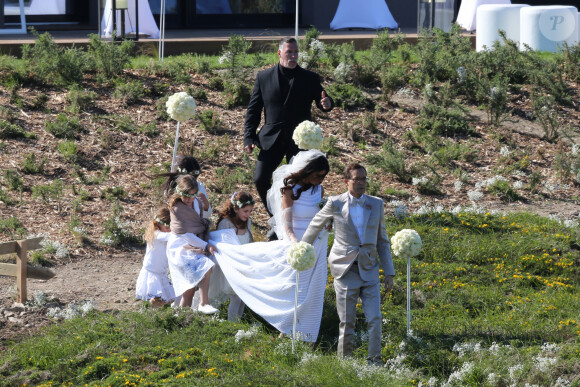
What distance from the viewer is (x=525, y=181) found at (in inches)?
468

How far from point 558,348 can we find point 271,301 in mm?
2191

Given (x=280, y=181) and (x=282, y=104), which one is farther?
(x=282, y=104)

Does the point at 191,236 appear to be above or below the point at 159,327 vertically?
above

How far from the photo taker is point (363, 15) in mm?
19250

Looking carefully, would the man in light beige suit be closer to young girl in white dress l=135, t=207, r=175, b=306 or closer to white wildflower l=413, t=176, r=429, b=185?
young girl in white dress l=135, t=207, r=175, b=306

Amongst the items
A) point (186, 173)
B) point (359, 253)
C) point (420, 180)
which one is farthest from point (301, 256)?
point (420, 180)

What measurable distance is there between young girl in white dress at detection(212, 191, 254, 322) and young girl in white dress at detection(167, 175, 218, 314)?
218 mm

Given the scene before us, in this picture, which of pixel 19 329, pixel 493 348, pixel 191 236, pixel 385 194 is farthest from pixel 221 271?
pixel 385 194

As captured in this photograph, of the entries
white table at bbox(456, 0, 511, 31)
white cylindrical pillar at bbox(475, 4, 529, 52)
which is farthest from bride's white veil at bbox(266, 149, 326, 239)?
white table at bbox(456, 0, 511, 31)

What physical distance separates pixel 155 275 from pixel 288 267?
4.39 feet

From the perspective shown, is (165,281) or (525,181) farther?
(525,181)

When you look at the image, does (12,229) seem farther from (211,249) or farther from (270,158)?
(211,249)

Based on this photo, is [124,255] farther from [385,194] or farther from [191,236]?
[385,194]

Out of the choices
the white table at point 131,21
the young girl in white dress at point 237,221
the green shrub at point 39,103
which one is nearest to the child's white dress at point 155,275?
the young girl in white dress at point 237,221
